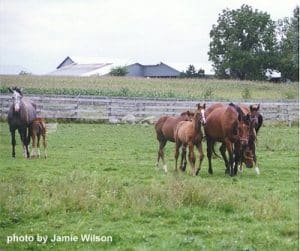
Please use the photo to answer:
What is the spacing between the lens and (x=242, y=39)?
79688mm

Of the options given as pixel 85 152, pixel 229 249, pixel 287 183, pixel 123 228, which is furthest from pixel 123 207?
pixel 85 152

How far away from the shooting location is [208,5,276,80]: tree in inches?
3068

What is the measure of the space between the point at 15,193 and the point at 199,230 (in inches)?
148

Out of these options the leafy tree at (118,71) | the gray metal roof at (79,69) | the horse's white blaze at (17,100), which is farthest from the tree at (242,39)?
the horse's white blaze at (17,100)

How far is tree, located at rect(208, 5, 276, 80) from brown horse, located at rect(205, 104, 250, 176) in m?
63.7

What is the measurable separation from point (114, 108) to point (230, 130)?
63.8ft

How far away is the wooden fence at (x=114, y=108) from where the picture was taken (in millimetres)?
31797

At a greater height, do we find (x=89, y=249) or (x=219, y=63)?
(x=219, y=63)

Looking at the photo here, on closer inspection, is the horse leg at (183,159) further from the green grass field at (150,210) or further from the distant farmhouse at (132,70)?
the distant farmhouse at (132,70)

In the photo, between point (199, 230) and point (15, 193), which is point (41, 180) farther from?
point (199, 230)

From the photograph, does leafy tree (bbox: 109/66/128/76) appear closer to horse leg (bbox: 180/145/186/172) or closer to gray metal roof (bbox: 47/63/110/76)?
gray metal roof (bbox: 47/63/110/76)

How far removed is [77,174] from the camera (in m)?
12.4

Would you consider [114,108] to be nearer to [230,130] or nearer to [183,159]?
[183,159]

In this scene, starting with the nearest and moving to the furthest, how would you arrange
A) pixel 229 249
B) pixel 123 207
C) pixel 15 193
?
pixel 229 249
pixel 123 207
pixel 15 193
